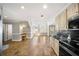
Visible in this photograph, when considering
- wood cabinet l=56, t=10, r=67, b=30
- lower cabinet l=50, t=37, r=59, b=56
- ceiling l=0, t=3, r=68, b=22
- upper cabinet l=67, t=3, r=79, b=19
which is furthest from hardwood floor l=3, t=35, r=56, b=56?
upper cabinet l=67, t=3, r=79, b=19

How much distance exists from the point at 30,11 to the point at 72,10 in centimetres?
103

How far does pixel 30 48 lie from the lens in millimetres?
2949

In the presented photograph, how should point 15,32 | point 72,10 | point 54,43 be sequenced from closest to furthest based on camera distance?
point 72,10 < point 15,32 < point 54,43

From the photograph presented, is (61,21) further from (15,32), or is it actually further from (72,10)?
(15,32)

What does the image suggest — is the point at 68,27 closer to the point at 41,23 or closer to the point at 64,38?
the point at 64,38

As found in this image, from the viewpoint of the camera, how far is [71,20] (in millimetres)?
2760

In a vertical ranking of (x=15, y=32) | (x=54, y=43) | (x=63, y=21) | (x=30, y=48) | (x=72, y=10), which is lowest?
(x=30, y=48)

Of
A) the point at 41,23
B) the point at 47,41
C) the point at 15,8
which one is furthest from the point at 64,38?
the point at 15,8

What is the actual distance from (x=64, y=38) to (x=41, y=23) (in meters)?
0.71

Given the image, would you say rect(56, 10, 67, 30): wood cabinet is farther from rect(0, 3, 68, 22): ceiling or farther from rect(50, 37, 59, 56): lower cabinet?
rect(50, 37, 59, 56): lower cabinet

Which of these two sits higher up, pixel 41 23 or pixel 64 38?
pixel 41 23

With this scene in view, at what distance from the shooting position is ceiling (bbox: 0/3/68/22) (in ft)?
9.34

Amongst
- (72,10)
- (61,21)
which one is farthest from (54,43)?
(72,10)

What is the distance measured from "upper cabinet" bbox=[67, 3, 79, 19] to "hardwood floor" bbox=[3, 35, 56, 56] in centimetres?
83
